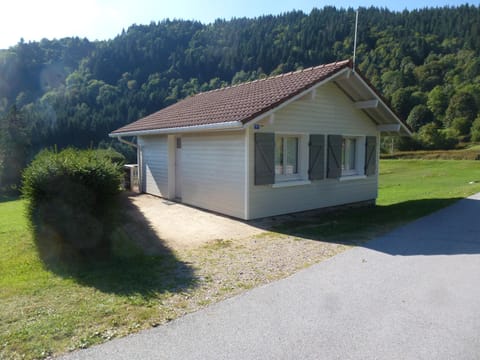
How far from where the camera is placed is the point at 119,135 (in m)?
13.7

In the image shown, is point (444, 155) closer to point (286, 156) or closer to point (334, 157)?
point (334, 157)

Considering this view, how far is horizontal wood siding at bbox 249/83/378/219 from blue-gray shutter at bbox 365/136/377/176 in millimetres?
225

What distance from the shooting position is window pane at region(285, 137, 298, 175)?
9398mm

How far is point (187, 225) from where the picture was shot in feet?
26.4

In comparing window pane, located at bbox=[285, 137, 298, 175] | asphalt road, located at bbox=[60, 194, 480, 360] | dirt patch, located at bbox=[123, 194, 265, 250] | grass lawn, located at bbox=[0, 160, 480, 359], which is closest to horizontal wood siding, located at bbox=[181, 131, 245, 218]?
dirt patch, located at bbox=[123, 194, 265, 250]

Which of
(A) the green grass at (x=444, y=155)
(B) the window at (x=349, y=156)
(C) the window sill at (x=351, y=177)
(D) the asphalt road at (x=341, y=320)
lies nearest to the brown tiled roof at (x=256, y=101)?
(B) the window at (x=349, y=156)

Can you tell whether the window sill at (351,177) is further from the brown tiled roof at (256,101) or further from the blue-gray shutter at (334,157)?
the brown tiled roof at (256,101)

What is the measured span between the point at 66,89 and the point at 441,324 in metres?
68.7

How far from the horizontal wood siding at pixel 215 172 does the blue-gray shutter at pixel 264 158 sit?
342mm

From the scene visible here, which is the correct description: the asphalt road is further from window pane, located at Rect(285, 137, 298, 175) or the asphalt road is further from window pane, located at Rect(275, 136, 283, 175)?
window pane, located at Rect(285, 137, 298, 175)

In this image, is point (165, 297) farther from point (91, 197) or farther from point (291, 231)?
point (291, 231)

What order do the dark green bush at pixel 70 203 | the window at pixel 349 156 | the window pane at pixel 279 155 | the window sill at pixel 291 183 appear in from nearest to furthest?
the dark green bush at pixel 70 203 < the window sill at pixel 291 183 < the window pane at pixel 279 155 < the window at pixel 349 156

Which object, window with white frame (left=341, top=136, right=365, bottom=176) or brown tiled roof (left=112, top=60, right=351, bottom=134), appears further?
window with white frame (left=341, top=136, right=365, bottom=176)

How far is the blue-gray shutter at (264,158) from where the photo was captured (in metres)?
8.15
